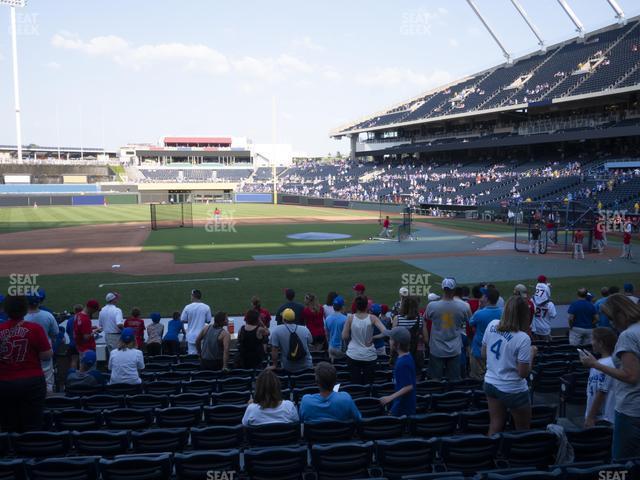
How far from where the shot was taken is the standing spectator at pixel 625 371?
4.53 metres

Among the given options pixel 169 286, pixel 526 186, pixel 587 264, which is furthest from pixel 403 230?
pixel 526 186

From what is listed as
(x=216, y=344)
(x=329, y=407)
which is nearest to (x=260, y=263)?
(x=216, y=344)

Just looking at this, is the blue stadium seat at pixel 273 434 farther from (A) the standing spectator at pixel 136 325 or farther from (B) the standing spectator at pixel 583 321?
(B) the standing spectator at pixel 583 321

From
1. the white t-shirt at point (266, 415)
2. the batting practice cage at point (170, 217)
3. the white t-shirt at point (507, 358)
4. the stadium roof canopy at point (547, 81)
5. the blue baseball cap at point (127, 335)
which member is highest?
the stadium roof canopy at point (547, 81)

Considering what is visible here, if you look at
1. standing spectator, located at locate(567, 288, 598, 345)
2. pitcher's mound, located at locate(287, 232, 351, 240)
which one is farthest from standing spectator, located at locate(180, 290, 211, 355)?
pitcher's mound, located at locate(287, 232, 351, 240)

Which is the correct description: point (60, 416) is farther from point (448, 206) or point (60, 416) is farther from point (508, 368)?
point (448, 206)

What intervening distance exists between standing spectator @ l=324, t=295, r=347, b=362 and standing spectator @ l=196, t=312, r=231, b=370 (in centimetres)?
185

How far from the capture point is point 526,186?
52531 mm

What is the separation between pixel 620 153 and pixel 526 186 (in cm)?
922

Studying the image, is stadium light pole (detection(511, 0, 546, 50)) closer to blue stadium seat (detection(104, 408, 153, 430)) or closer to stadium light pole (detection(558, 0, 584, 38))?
stadium light pole (detection(558, 0, 584, 38))

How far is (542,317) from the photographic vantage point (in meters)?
12.6

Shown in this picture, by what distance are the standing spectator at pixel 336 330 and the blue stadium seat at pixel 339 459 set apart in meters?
4.43

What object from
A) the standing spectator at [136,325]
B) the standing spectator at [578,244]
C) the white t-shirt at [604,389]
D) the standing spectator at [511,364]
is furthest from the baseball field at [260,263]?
the white t-shirt at [604,389]

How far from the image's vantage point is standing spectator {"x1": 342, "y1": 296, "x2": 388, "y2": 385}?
7977 mm
